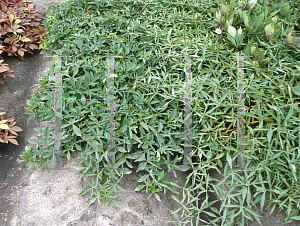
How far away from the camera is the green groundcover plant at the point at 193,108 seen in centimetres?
144

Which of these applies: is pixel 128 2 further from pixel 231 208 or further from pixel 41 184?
pixel 231 208

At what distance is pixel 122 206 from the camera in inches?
57.9

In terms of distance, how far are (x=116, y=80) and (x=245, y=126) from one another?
3.51ft

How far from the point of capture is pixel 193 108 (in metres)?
1.63

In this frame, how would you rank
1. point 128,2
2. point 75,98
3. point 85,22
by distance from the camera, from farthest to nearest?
point 128,2, point 85,22, point 75,98

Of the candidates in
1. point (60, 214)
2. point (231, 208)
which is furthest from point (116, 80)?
point (231, 208)

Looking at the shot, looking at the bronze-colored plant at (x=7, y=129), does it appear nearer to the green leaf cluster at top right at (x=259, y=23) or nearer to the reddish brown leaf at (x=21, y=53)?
the reddish brown leaf at (x=21, y=53)

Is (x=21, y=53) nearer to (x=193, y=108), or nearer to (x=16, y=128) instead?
(x=16, y=128)

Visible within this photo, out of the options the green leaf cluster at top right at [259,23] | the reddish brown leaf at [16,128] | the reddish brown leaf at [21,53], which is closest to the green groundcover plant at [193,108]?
the green leaf cluster at top right at [259,23]

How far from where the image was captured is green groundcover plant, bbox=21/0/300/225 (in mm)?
1444

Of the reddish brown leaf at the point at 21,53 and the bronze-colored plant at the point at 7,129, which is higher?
the reddish brown leaf at the point at 21,53

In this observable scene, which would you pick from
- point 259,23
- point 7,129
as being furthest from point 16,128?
point 259,23

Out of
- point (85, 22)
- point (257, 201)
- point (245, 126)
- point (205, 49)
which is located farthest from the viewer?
point (85, 22)

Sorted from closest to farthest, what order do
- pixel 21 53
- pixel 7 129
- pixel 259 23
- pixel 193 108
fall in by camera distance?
pixel 193 108 < pixel 7 129 < pixel 259 23 < pixel 21 53
